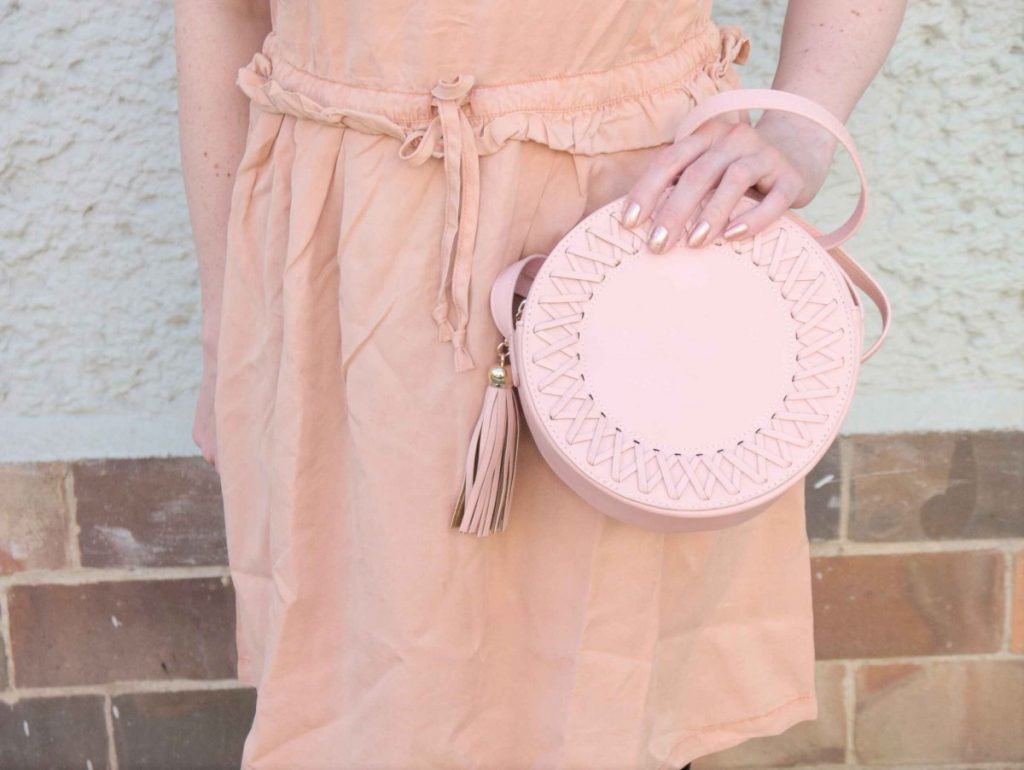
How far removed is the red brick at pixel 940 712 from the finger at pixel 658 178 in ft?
3.51

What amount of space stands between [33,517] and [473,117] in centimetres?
104

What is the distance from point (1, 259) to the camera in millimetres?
1490

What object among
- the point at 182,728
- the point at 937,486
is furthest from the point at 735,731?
the point at 182,728

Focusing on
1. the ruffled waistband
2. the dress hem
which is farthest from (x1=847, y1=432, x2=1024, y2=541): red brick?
the ruffled waistband

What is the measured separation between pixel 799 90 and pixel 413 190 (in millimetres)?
367

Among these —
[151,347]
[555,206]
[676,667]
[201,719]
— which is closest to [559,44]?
[555,206]

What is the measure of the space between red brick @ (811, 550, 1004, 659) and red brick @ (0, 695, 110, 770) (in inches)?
43.9

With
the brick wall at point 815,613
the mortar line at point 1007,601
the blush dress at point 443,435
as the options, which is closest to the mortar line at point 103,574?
the brick wall at point 815,613

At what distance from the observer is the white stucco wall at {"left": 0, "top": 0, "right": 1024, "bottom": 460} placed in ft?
4.66

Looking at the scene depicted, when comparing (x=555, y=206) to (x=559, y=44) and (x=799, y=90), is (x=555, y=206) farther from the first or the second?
(x=799, y=90)

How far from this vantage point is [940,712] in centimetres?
169

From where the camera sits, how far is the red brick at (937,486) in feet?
5.18

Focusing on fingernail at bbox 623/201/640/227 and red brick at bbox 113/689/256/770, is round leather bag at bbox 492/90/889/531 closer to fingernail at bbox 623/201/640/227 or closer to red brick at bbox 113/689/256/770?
fingernail at bbox 623/201/640/227

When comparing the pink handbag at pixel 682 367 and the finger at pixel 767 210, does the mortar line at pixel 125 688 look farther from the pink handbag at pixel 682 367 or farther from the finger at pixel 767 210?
the finger at pixel 767 210
